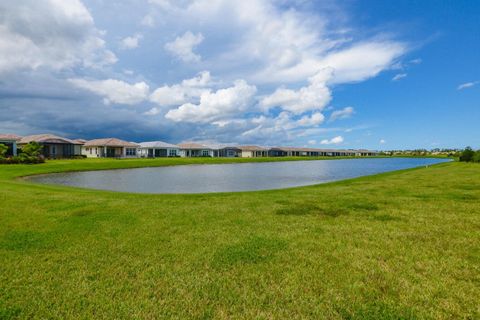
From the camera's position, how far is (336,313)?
3803 mm

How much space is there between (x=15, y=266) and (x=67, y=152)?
69.9m

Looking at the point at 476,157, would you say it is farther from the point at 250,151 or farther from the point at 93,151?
the point at 250,151

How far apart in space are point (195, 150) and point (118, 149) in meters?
34.8

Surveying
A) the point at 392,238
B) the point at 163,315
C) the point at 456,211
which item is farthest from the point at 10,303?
the point at 456,211

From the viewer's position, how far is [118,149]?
3076 inches

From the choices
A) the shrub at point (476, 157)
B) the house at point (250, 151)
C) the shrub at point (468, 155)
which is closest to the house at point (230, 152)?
the house at point (250, 151)

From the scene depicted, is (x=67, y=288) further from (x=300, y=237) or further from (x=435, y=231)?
(x=435, y=231)

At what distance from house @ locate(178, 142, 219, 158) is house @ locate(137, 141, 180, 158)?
563 cm

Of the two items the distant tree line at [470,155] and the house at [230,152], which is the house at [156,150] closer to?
the house at [230,152]

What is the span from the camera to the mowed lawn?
3934 millimetres

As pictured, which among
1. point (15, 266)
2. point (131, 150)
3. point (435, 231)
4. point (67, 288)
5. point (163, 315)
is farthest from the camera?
point (131, 150)

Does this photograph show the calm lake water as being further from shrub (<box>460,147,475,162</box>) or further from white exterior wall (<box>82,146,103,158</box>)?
white exterior wall (<box>82,146,103,158</box>)

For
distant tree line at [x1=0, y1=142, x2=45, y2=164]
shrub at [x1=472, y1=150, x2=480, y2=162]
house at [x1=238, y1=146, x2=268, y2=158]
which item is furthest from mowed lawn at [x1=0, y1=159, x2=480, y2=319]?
house at [x1=238, y1=146, x2=268, y2=158]

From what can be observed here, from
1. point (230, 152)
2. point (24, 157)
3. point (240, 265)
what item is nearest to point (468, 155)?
point (240, 265)
